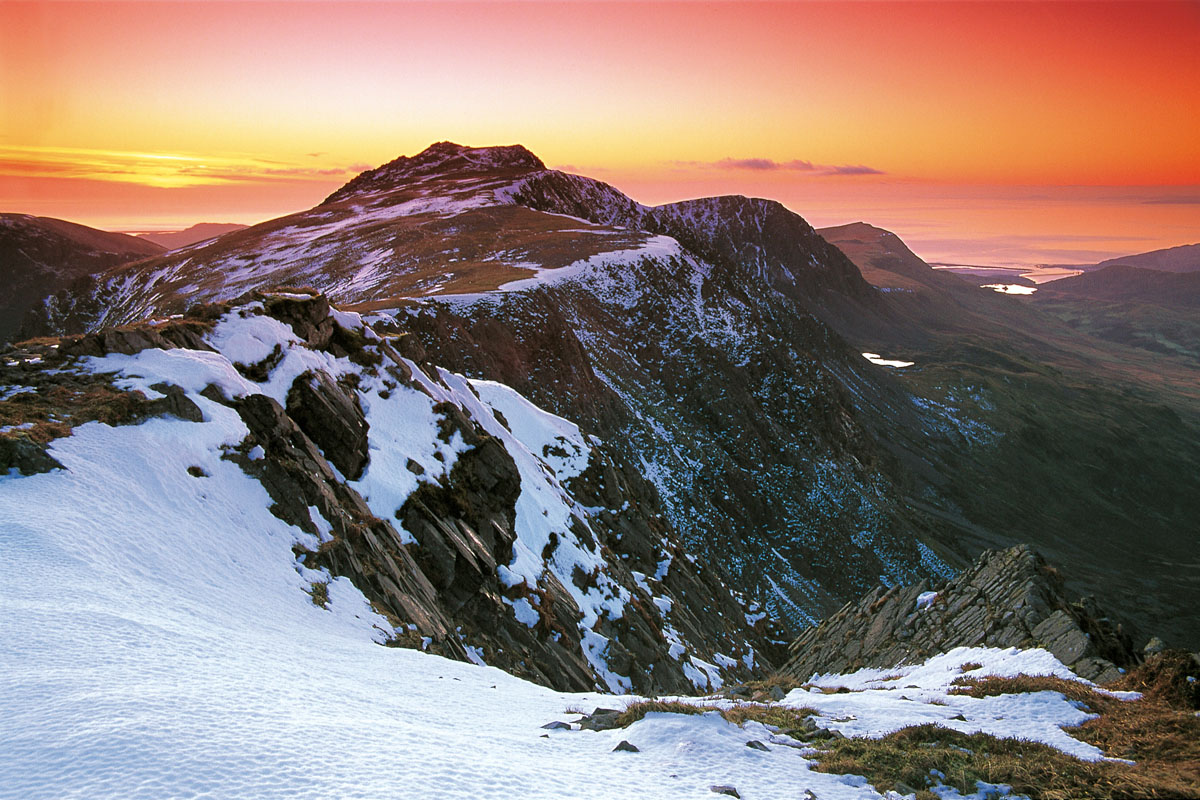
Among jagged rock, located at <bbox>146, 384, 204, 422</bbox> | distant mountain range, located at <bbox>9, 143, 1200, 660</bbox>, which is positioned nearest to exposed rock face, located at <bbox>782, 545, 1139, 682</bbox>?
distant mountain range, located at <bbox>9, 143, 1200, 660</bbox>

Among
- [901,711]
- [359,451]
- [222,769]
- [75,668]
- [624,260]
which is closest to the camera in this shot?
[222,769]

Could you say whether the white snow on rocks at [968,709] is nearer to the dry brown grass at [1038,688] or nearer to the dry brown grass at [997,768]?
the dry brown grass at [1038,688]

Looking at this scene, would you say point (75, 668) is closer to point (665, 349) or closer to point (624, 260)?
point (665, 349)

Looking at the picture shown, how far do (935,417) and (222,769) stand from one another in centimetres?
14697

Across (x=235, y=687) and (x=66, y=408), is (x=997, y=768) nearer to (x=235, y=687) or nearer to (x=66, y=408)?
(x=235, y=687)

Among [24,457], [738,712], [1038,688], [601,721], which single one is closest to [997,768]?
[738,712]

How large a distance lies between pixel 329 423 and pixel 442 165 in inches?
6092

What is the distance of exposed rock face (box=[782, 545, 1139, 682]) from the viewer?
19.7 meters

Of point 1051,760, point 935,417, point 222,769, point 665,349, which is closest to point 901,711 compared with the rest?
point 1051,760

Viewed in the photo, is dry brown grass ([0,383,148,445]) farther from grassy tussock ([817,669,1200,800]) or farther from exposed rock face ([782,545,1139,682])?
exposed rock face ([782,545,1139,682])

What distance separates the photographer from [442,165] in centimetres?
16188

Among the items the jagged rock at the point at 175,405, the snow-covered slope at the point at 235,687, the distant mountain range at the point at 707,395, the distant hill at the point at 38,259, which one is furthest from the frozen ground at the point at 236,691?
the distant hill at the point at 38,259

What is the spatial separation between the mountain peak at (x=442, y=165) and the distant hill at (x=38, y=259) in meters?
51.7

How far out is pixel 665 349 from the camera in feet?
249
